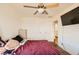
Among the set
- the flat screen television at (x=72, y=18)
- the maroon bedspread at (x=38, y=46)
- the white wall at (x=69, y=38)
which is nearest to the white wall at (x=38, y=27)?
the maroon bedspread at (x=38, y=46)

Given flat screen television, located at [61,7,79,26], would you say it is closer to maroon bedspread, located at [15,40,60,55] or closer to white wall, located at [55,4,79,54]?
white wall, located at [55,4,79,54]

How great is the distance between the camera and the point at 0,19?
1.27 m

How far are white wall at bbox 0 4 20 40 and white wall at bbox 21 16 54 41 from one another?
11 centimetres

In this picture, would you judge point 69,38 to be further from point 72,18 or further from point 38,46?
point 38,46

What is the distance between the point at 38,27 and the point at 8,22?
0.41 metres

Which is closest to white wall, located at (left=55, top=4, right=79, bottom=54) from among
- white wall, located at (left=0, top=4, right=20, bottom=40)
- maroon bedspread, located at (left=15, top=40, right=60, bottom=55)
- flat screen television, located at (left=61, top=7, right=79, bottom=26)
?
flat screen television, located at (left=61, top=7, right=79, bottom=26)

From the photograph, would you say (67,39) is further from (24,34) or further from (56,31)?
(24,34)

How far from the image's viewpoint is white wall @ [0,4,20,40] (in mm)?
1291

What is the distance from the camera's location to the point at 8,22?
1366 millimetres

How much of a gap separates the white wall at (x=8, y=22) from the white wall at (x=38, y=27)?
0.11 metres

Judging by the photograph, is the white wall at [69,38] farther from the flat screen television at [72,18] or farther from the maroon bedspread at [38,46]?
the maroon bedspread at [38,46]

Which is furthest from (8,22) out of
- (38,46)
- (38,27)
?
(38,46)
